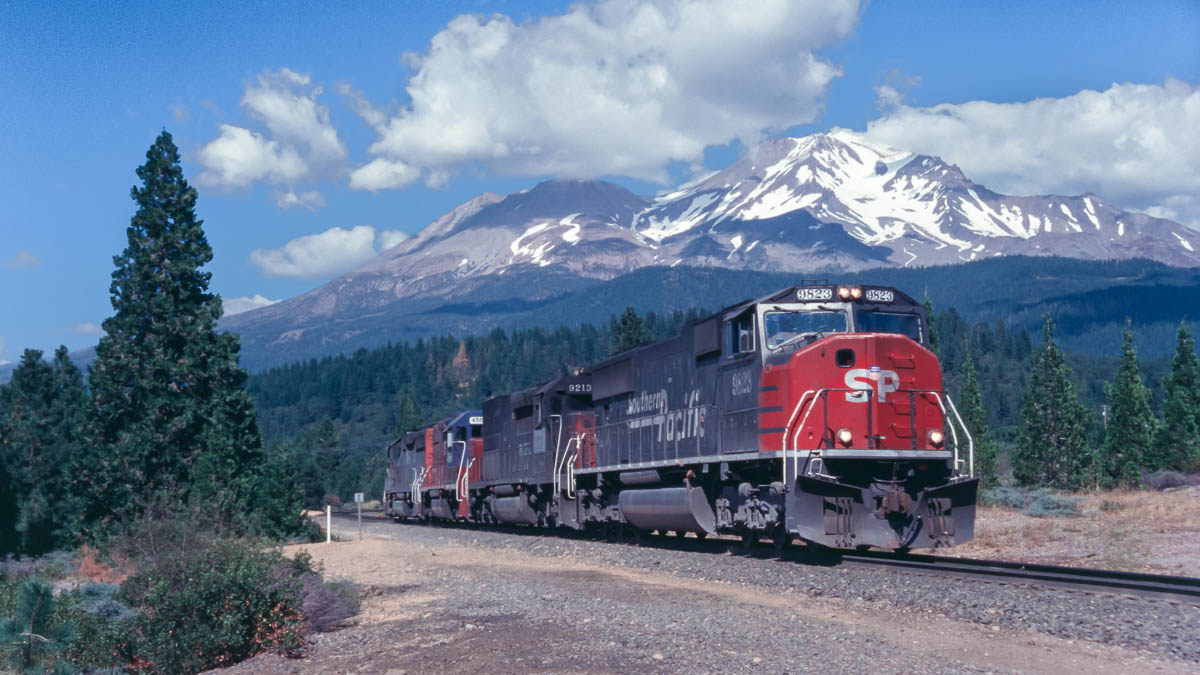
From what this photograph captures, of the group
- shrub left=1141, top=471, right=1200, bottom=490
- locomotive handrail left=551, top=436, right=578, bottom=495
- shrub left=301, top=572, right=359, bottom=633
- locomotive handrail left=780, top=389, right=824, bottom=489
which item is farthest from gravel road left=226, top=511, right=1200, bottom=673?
shrub left=1141, top=471, right=1200, bottom=490

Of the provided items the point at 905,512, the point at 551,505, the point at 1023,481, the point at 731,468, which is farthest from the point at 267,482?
the point at 1023,481

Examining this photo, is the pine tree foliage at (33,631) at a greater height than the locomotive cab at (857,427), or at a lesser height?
lesser

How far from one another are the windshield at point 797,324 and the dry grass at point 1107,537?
578cm

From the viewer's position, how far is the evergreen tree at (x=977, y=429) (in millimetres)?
51688

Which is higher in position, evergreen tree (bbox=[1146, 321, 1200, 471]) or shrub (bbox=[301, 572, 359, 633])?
evergreen tree (bbox=[1146, 321, 1200, 471])

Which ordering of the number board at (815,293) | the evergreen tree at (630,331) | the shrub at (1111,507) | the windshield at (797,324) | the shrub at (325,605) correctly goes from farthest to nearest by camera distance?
the evergreen tree at (630,331)
the shrub at (1111,507)
the number board at (815,293)
the windshield at (797,324)
the shrub at (325,605)

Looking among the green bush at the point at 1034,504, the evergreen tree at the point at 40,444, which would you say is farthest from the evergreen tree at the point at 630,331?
the evergreen tree at the point at 40,444

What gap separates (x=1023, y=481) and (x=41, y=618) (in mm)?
58238

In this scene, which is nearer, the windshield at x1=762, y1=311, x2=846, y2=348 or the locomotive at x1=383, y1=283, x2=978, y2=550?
the locomotive at x1=383, y1=283, x2=978, y2=550

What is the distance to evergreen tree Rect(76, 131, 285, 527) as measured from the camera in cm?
3297

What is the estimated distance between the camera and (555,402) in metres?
29.6

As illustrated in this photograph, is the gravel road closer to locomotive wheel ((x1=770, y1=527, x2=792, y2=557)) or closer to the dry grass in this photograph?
locomotive wheel ((x1=770, y1=527, x2=792, y2=557))

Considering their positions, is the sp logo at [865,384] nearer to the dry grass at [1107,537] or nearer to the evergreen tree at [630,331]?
the dry grass at [1107,537]

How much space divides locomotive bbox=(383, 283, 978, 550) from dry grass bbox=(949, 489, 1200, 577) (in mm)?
2869
